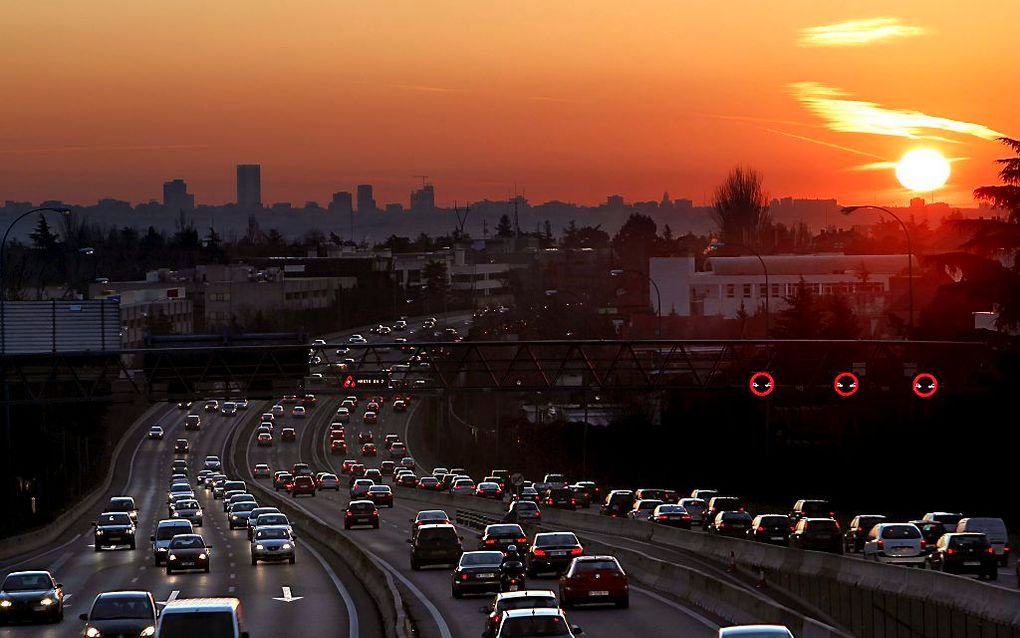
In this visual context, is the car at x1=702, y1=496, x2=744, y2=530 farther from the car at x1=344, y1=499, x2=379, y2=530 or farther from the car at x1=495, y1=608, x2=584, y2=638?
the car at x1=495, y1=608, x2=584, y2=638

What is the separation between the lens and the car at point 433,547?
52.9 m

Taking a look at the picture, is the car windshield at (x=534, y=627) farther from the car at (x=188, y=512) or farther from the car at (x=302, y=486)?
the car at (x=302, y=486)

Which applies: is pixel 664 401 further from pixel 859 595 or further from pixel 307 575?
pixel 859 595

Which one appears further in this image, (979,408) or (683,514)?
(979,408)

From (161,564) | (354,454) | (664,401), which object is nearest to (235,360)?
(161,564)

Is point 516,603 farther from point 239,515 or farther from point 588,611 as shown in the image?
point 239,515

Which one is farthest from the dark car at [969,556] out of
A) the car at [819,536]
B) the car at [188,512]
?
the car at [188,512]

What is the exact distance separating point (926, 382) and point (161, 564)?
93.9ft

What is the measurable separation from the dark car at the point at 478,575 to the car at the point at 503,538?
1120 cm

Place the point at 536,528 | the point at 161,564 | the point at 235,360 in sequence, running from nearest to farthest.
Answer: the point at 161,564
the point at 536,528
the point at 235,360

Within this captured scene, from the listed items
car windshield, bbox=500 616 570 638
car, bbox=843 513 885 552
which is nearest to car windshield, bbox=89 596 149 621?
car windshield, bbox=500 616 570 638

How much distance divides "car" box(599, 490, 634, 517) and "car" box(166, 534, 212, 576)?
1200 inches

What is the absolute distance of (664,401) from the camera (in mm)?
114625

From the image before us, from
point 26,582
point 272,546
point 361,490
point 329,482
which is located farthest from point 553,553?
point 329,482
